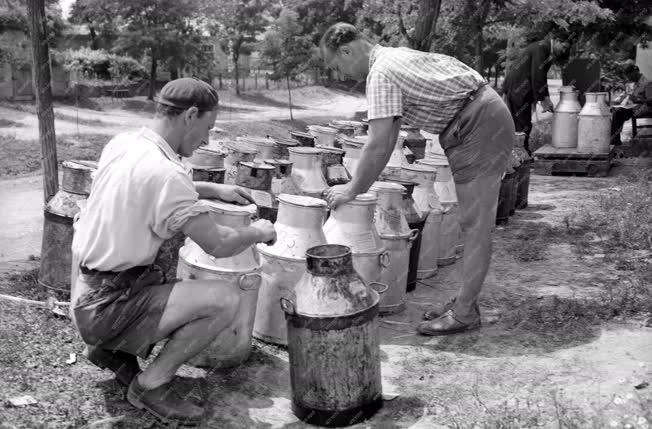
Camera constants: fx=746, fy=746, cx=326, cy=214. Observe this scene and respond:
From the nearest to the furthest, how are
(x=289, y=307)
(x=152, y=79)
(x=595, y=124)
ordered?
1. (x=289, y=307)
2. (x=595, y=124)
3. (x=152, y=79)

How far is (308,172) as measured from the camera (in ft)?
17.2

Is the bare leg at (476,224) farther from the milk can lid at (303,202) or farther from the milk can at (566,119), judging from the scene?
the milk can at (566,119)

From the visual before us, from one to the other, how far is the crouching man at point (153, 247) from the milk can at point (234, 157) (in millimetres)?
1891

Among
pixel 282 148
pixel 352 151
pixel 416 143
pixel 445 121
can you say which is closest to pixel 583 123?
pixel 416 143

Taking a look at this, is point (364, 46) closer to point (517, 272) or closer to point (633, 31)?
point (517, 272)

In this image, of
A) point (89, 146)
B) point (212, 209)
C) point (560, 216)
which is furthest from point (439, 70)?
point (89, 146)

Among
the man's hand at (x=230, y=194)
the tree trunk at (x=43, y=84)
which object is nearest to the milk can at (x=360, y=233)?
the man's hand at (x=230, y=194)

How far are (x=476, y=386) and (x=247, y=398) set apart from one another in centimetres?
116

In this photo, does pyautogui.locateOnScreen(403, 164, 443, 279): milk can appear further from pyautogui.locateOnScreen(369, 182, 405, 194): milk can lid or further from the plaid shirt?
the plaid shirt

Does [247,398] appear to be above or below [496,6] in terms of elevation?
below

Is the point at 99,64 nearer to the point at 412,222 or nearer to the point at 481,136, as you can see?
the point at 412,222

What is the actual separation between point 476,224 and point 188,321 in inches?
77.7

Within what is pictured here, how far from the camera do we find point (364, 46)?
438cm

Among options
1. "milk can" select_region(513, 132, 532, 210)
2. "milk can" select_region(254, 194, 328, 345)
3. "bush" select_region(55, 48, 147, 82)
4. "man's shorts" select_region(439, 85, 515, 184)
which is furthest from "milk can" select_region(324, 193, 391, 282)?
"bush" select_region(55, 48, 147, 82)
